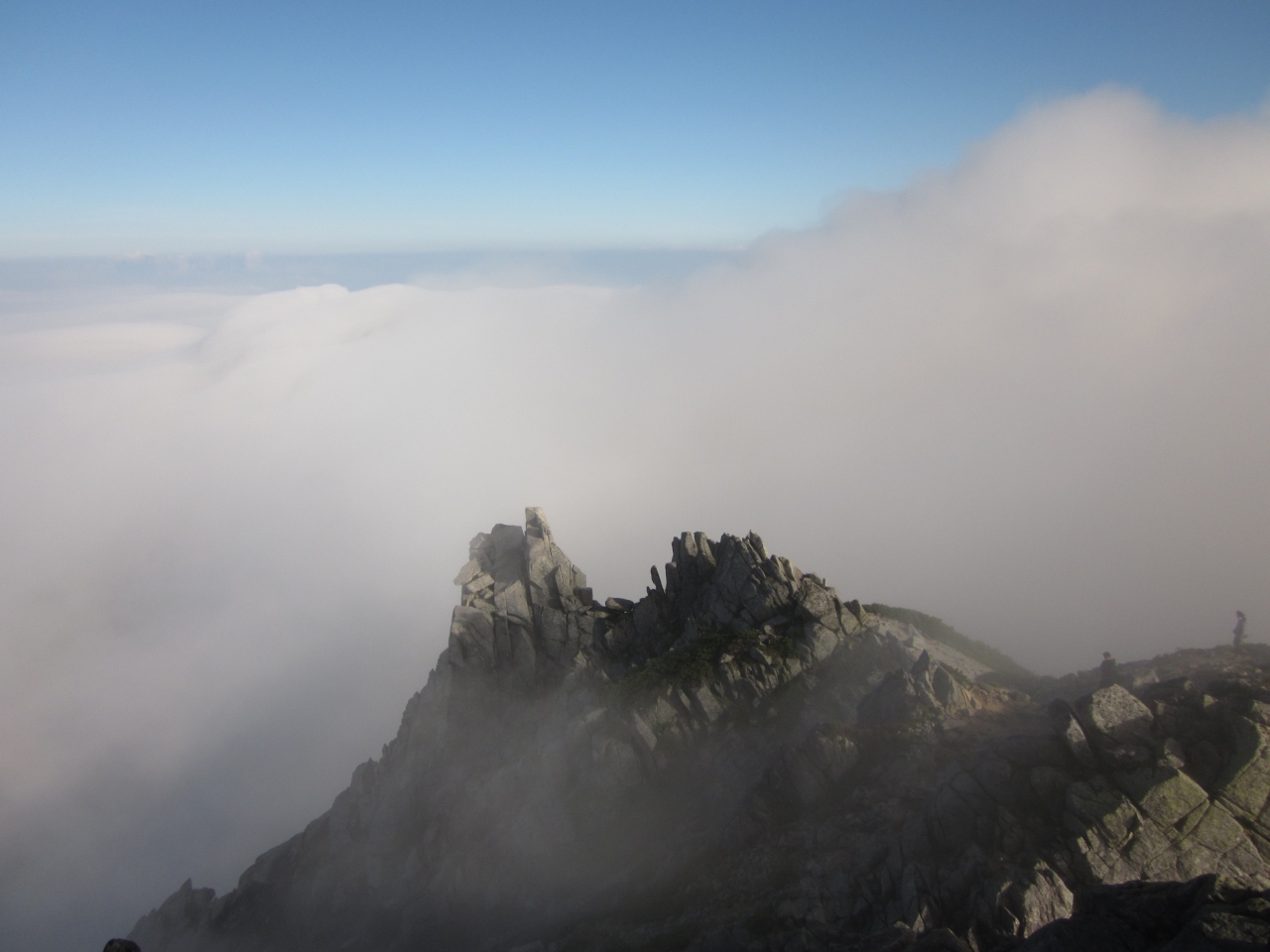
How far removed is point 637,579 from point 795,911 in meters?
117

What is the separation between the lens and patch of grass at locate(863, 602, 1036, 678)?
52.0 metres

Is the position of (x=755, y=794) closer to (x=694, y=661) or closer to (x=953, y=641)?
(x=694, y=661)

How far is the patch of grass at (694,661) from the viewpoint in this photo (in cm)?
3725

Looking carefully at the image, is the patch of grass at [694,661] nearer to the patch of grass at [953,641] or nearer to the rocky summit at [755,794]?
the rocky summit at [755,794]

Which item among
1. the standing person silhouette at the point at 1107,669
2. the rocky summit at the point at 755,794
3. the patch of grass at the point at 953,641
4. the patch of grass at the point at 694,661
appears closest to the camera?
the rocky summit at the point at 755,794

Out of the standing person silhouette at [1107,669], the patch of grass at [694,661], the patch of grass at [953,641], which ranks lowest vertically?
the patch of grass at [953,641]

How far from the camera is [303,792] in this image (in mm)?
114688

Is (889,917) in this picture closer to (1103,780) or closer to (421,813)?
(1103,780)

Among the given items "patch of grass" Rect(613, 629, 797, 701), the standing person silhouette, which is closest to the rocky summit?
"patch of grass" Rect(613, 629, 797, 701)

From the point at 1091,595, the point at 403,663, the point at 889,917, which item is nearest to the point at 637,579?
the point at 403,663

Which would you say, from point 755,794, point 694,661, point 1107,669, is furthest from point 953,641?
point 755,794

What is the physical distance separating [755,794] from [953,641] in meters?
31.1

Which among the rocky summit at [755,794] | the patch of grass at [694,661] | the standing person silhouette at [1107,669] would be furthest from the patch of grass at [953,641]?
the standing person silhouette at [1107,669]

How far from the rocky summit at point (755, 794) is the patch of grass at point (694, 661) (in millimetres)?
173
